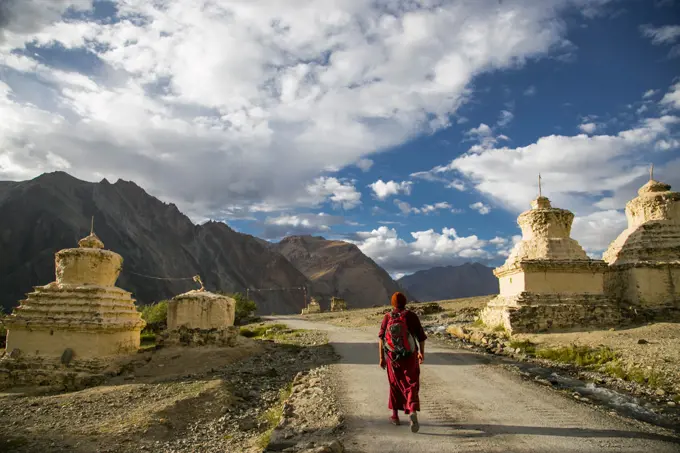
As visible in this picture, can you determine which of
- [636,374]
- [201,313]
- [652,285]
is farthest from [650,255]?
[201,313]

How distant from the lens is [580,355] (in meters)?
12.7

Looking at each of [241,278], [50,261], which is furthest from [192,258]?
[50,261]

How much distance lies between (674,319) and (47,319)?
22010 mm

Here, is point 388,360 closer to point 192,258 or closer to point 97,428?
point 97,428

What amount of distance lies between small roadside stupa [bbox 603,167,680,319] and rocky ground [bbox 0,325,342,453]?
1289cm

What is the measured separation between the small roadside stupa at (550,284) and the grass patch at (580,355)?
2.97 meters

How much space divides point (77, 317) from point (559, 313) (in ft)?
53.4

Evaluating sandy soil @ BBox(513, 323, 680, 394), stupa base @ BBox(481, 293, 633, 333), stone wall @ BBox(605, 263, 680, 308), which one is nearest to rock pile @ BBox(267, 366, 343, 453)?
sandy soil @ BBox(513, 323, 680, 394)

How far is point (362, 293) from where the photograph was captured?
10150 centimetres

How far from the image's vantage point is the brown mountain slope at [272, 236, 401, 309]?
99750 millimetres

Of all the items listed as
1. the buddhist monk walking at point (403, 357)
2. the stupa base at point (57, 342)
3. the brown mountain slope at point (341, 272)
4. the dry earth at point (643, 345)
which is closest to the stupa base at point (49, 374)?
the stupa base at point (57, 342)

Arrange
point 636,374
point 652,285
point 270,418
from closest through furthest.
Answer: point 270,418 < point 636,374 < point 652,285

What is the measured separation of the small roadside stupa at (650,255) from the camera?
18281 millimetres

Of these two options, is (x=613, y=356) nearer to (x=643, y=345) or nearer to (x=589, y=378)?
(x=643, y=345)
